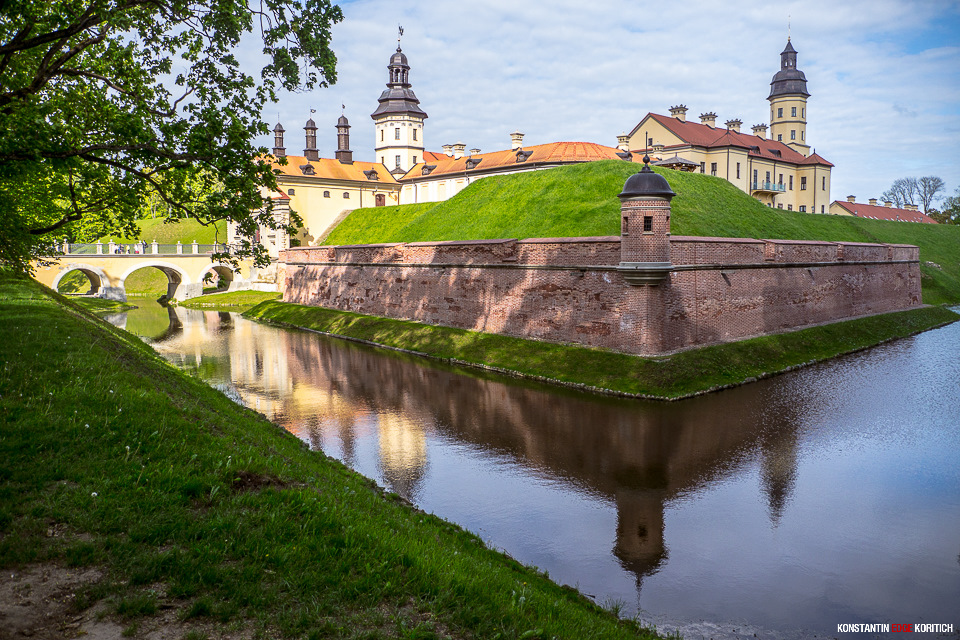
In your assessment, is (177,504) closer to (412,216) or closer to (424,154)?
(412,216)

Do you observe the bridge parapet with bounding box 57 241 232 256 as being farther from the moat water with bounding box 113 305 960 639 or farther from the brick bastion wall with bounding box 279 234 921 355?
the moat water with bounding box 113 305 960 639

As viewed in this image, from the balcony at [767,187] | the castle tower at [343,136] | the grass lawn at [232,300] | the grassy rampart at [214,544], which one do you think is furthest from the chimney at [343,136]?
the grassy rampart at [214,544]

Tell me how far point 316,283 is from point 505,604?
117ft

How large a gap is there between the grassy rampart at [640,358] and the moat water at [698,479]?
0.87m

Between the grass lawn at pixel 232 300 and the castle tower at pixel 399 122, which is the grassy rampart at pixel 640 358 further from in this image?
the castle tower at pixel 399 122

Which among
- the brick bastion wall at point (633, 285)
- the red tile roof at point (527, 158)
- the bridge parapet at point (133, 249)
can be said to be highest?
the red tile roof at point (527, 158)

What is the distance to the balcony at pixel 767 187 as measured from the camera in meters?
58.3

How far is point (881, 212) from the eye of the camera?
77.1 meters

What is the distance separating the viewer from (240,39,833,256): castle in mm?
55188

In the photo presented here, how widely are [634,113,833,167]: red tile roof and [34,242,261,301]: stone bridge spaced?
38498 millimetres

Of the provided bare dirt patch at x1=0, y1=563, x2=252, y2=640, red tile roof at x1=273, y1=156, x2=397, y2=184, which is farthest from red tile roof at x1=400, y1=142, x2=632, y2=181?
bare dirt patch at x1=0, y1=563, x2=252, y2=640

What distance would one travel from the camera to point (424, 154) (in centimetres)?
7612

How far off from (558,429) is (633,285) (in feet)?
21.2

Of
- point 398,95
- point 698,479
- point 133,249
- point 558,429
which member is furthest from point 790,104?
point 698,479
